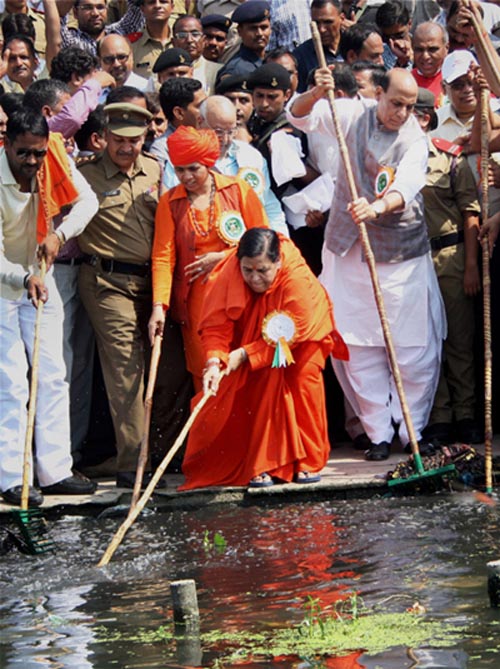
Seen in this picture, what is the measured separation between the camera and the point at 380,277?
10.5m

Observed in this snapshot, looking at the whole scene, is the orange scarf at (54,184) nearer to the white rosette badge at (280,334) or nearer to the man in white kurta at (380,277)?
the white rosette badge at (280,334)

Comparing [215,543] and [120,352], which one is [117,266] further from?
[215,543]

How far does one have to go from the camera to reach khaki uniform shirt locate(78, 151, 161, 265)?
1018cm

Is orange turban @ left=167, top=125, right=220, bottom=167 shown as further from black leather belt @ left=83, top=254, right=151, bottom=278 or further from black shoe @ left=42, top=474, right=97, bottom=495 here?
black shoe @ left=42, top=474, right=97, bottom=495

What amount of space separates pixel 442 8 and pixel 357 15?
2.64 feet

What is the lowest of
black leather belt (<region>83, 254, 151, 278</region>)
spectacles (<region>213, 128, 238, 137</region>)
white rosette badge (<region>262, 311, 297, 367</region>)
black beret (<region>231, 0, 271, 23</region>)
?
white rosette badge (<region>262, 311, 297, 367</region>)

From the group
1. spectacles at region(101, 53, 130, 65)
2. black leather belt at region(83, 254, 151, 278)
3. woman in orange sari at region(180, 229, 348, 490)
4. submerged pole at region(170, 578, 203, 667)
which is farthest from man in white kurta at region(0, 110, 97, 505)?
submerged pole at region(170, 578, 203, 667)

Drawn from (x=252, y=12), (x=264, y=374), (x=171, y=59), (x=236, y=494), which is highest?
(x=252, y=12)

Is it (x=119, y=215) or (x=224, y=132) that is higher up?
(x=224, y=132)

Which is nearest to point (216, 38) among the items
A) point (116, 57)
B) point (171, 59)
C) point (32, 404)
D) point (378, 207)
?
point (116, 57)

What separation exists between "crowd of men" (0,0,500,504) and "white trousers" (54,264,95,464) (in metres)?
0.02

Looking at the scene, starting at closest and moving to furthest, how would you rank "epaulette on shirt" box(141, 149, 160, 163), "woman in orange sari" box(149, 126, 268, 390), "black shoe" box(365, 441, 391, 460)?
"woman in orange sari" box(149, 126, 268, 390), "black shoe" box(365, 441, 391, 460), "epaulette on shirt" box(141, 149, 160, 163)

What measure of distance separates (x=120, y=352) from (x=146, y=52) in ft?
12.2

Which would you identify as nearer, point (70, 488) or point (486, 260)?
point (70, 488)
